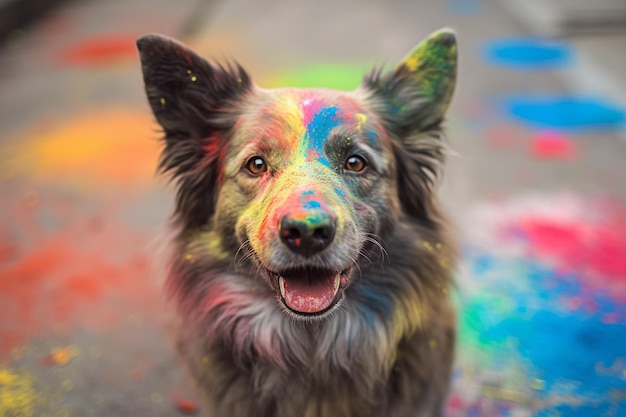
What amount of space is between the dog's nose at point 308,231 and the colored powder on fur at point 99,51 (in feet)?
19.9

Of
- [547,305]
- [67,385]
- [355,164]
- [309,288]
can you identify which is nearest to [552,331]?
[547,305]

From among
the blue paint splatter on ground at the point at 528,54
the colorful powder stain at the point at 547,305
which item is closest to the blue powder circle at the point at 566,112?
the blue paint splatter on ground at the point at 528,54

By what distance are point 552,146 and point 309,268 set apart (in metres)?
4.12

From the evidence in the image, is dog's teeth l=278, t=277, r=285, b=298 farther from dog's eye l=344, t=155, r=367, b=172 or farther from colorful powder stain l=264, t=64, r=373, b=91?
colorful powder stain l=264, t=64, r=373, b=91

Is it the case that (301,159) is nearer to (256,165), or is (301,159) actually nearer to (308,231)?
(256,165)

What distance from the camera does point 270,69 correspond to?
22.6ft

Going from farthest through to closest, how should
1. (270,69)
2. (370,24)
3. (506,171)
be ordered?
(370,24)
(270,69)
(506,171)

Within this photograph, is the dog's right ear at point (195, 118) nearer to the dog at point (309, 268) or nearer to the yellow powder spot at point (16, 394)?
the dog at point (309, 268)

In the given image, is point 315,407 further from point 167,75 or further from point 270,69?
point 270,69

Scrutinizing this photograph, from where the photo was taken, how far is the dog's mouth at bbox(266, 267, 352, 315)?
192 centimetres

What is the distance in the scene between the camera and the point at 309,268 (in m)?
1.95

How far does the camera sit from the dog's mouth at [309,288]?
6.31 ft

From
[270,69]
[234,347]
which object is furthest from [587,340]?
[270,69]

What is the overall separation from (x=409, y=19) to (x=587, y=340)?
700 centimetres
